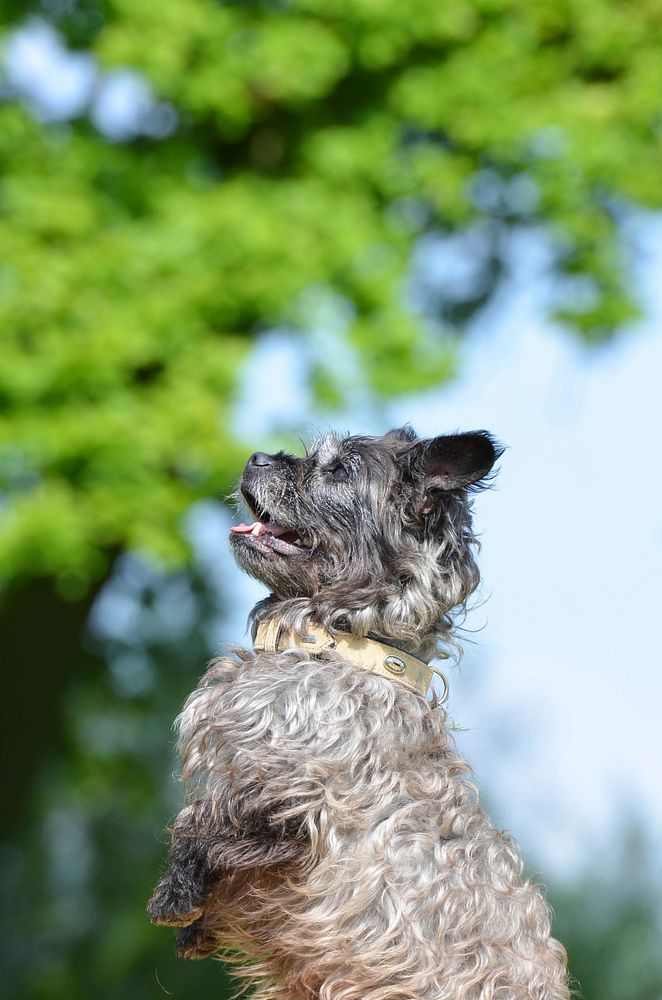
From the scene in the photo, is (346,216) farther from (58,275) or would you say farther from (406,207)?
(58,275)

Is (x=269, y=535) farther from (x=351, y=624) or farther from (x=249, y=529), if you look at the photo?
(x=351, y=624)

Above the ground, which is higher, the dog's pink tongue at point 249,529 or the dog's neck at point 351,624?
the dog's pink tongue at point 249,529

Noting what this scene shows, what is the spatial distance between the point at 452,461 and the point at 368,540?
37cm

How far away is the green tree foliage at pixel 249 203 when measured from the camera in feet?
34.6

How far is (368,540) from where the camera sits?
423 cm

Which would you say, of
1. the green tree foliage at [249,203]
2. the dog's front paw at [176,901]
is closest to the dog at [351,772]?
the dog's front paw at [176,901]

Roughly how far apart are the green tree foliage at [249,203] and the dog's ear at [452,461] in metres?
6.37

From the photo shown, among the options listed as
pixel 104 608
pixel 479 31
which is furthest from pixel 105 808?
pixel 479 31

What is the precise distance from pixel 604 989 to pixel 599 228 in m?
8.31

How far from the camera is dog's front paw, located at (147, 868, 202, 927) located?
393cm

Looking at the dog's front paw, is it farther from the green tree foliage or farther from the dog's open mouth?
the green tree foliage

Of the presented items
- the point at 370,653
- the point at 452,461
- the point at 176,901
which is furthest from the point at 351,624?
the point at 176,901

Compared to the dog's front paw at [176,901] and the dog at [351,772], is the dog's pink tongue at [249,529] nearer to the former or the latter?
the dog at [351,772]

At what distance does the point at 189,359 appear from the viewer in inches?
428
